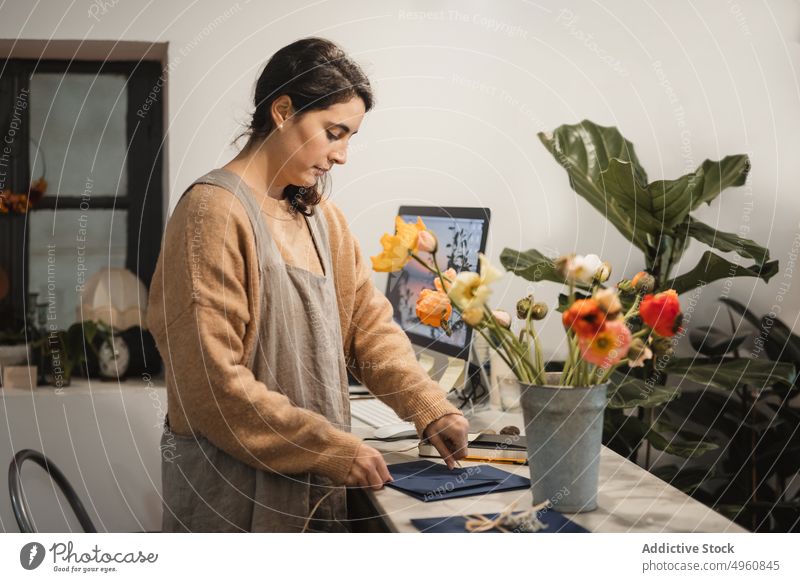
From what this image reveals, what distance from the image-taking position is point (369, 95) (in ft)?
4.11

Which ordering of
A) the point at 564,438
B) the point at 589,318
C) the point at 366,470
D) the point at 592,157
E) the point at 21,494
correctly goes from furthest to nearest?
the point at 592,157 → the point at 21,494 → the point at 366,470 → the point at 564,438 → the point at 589,318

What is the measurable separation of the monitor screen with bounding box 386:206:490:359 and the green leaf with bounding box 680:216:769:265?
0.48m

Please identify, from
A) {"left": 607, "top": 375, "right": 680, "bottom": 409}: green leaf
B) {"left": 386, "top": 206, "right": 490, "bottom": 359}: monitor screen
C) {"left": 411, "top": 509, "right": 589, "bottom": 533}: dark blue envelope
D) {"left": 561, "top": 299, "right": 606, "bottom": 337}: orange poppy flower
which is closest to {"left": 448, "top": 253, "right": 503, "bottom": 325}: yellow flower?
{"left": 561, "top": 299, "right": 606, "bottom": 337}: orange poppy flower

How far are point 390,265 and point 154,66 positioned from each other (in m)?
0.94

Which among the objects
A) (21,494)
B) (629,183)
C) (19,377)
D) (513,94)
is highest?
(513,94)

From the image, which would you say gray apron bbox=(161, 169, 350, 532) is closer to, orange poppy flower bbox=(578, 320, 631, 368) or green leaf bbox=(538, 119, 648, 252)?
orange poppy flower bbox=(578, 320, 631, 368)

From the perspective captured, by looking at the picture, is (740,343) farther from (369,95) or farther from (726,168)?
(369,95)

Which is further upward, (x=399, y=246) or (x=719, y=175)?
(x=719, y=175)

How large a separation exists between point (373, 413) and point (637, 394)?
53 cm

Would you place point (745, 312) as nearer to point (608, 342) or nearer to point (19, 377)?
point (608, 342)

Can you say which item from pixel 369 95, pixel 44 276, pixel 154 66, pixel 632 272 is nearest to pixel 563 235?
pixel 632 272

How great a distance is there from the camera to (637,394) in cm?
165

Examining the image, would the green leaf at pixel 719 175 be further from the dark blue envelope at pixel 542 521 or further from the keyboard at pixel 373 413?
the dark blue envelope at pixel 542 521

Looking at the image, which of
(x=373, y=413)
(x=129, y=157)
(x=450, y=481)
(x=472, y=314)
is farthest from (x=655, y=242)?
(x=129, y=157)
